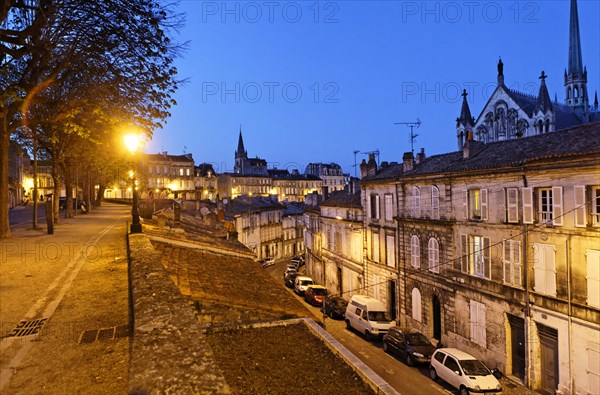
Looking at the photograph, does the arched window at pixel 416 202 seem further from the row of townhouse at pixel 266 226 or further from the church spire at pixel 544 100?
the church spire at pixel 544 100

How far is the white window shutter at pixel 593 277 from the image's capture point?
15742mm

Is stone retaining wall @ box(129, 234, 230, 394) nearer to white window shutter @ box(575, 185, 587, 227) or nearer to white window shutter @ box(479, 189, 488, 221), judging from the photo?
white window shutter @ box(575, 185, 587, 227)

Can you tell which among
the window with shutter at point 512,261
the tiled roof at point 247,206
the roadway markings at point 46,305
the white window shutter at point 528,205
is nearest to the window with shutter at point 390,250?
the window with shutter at point 512,261

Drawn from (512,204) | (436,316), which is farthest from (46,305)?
(436,316)

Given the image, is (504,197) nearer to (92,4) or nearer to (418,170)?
(418,170)

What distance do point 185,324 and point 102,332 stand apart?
1.81m

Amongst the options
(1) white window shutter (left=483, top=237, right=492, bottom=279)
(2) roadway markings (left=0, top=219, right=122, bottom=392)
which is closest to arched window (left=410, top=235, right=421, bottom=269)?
(1) white window shutter (left=483, top=237, right=492, bottom=279)

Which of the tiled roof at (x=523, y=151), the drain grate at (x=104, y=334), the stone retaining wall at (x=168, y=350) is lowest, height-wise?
the drain grate at (x=104, y=334)

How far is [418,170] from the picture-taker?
27797 millimetres

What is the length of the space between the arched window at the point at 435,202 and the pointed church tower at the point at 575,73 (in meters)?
60.6

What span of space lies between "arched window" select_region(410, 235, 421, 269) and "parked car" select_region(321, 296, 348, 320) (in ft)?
20.8

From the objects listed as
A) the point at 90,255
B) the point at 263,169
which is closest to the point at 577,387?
the point at 90,255

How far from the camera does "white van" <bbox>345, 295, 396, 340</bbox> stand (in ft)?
79.5

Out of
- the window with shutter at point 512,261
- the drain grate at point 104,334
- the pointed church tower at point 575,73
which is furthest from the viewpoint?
the pointed church tower at point 575,73
